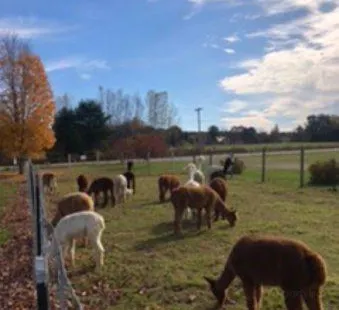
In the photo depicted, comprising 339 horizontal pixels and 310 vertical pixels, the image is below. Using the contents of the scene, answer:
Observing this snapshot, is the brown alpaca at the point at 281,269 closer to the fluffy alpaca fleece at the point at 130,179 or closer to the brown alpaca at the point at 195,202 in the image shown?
the brown alpaca at the point at 195,202

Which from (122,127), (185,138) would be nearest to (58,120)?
(122,127)

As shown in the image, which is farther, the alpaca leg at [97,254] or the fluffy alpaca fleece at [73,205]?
the fluffy alpaca fleece at [73,205]

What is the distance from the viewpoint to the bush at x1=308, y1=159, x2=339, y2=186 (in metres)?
26.5

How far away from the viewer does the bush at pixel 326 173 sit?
2647 centimetres

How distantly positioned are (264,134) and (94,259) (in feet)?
376

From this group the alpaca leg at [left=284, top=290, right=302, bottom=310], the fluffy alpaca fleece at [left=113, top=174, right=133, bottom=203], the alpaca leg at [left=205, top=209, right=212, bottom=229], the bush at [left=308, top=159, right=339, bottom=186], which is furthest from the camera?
the bush at [left=308, top=159, right=339, bottom=186]

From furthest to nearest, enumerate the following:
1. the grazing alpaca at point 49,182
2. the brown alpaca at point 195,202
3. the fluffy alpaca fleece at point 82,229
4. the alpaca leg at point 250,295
A: the grazing alpaca at point 49,182
the brown alpaca at point 195,202
the fluffy alpaca fleece at point 82,229
the alpaca leg at point 250,295

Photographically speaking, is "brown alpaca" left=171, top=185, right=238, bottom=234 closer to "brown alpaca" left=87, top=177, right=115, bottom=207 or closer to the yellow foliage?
"brown alpaca" left=87, top=177, right=115, bottom=207

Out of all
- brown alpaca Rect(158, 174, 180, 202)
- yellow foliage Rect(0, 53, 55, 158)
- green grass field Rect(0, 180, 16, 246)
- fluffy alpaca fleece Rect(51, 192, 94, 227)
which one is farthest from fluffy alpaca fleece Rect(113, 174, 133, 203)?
yellow foliage Rect(0, 53, 55, 158)

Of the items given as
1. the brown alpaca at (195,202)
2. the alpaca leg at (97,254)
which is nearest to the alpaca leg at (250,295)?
Result: the alpaca leg at (97,254)

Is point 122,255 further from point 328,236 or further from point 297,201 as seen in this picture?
point 297,201

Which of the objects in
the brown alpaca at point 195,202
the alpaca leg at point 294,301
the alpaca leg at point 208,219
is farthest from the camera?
the alpaca leg at point 208,219

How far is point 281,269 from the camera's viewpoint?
21.8ft

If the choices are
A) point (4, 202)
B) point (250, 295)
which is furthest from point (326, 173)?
point (250, 295)
